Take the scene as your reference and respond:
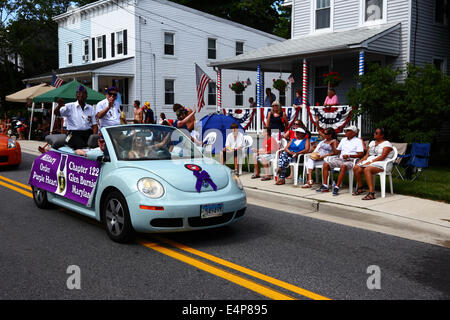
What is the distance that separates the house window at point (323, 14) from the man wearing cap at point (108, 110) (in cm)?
1314

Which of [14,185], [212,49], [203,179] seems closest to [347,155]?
[203,179]

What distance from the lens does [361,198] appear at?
28.3ft

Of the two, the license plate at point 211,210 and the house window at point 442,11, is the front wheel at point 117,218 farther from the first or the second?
Result: the house window at point 442,11

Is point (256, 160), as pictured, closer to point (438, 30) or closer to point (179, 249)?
point (179, 249)

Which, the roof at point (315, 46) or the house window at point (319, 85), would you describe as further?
the house window at point (319, 85)

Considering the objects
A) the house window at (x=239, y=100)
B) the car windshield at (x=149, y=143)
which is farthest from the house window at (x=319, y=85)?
the car windshield at (x=149, y=143)

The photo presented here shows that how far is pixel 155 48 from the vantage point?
29062mm

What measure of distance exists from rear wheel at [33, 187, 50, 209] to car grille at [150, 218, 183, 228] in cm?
314

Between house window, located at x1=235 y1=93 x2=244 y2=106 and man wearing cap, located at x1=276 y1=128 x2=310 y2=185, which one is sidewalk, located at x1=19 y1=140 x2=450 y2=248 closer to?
man wearing cap, located at x1=276 y1=128 x2=310 y2=185

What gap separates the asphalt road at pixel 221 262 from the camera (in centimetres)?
427

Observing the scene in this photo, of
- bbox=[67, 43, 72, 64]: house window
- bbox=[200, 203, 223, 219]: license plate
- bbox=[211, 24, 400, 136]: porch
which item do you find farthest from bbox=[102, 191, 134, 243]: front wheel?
bbox=[67, 43, 72, 64]: house window

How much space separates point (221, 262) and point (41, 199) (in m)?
4.10

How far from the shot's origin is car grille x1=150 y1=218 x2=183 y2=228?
5418mm

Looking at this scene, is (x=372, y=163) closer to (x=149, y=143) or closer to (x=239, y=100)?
(x=149, y=143)
